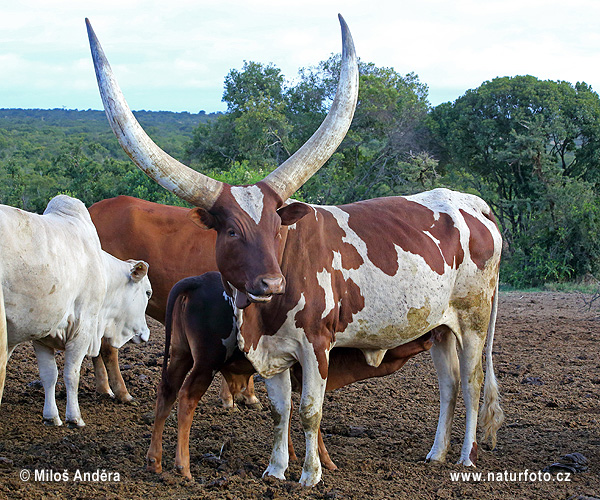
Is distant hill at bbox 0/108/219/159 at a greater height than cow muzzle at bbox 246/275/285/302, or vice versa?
distant hill at bbox 0/108/219/159

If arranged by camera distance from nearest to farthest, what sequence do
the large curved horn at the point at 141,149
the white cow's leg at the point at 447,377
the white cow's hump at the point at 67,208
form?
the large curved horn at the point at 141,149 → the white cow's leg at the point at 447,377 → the white cow's hump at the point at 67,208

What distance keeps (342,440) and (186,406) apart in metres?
1.37

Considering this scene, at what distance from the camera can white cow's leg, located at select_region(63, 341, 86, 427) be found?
201 inches

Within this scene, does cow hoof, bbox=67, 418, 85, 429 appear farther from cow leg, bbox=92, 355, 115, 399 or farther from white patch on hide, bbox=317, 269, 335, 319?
white patch on hide, bbox=317, 269, 335, 319

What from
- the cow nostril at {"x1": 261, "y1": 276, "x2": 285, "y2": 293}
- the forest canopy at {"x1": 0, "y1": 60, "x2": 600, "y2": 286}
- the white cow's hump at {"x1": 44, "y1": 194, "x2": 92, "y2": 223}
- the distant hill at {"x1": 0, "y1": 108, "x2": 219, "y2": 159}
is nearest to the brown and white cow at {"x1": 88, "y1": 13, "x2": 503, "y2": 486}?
the cow nostril at {"x1": 261, "y1": 276, "x2": 285, "y2": 293}

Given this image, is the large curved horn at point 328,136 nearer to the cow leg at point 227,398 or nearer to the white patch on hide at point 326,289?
the white patch on hide at point 326,289

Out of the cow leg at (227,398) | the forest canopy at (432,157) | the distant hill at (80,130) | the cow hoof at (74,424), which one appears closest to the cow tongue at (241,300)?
the cow hoof at (74,424)

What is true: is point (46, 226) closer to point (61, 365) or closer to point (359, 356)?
point (359, 356)

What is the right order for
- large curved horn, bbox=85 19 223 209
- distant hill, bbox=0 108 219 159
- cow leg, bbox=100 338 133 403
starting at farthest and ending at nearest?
distant hill, bbox=0 108 219 159 → cow leg, bbox=100 338 133 403 → large curved horn, bbox=85 19 223 209

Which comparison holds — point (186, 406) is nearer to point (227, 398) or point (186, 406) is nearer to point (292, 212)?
point (292, 212)

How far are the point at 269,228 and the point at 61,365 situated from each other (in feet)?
14.0

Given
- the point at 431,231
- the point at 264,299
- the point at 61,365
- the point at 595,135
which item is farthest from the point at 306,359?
the point at 595,135

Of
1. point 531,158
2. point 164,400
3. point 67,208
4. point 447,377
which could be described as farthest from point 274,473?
point 531,158

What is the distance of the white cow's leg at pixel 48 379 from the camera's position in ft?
16.7
